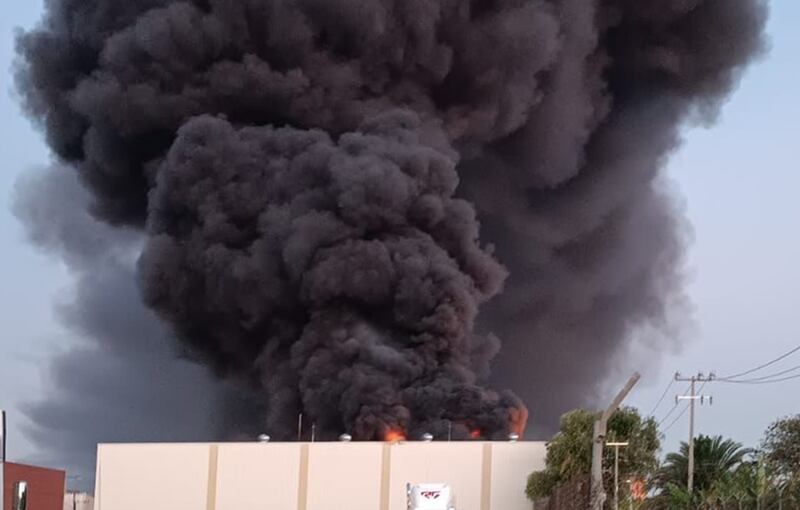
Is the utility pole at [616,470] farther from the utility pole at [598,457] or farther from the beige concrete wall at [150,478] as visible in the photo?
the beige concrete wall at [150,478]

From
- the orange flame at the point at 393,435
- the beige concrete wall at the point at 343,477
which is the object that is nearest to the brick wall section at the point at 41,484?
the beige concrete wall at the point at 343,477

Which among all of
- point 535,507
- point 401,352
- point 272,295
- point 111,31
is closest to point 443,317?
point 401,352

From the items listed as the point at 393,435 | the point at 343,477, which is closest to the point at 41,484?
the point at 343,477

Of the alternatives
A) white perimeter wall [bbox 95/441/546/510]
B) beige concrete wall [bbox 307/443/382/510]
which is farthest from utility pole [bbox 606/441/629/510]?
beige concrete wall [bbox 307/443/382/510]

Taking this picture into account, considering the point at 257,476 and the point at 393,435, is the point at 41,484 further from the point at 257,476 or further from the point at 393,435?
the point at 393,435

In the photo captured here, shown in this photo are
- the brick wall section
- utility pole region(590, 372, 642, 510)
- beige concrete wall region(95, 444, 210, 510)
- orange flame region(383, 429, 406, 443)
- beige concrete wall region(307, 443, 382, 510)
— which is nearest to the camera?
utility pole region(590, 372, 642, 510)

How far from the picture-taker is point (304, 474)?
1626 inches

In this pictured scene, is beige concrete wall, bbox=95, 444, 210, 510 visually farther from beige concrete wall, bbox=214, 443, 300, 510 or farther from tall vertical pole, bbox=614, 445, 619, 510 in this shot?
tall vertical pole, bbox=614, 445, 619, 510

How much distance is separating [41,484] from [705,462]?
19.6m

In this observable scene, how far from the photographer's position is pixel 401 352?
50.2 meters

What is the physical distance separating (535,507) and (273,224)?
1871cm

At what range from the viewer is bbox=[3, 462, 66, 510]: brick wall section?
36.2 metres

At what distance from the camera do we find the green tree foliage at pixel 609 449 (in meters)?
36.6

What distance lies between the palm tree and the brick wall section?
17765 millimetres
